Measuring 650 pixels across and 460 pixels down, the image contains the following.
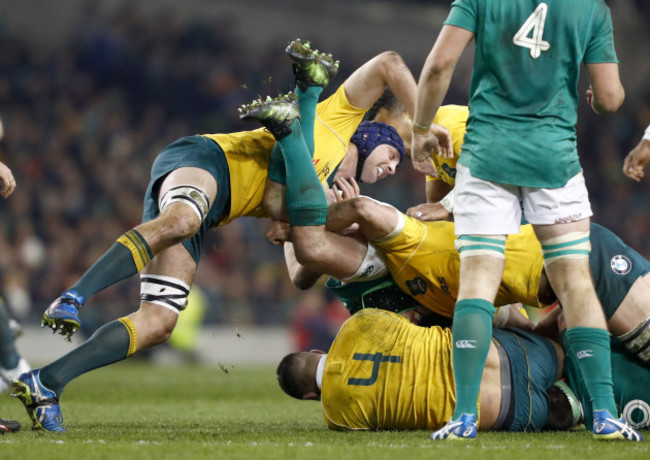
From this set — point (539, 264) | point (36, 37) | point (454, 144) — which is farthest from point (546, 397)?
point (36, 37)

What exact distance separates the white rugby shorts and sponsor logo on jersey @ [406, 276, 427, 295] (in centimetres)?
87

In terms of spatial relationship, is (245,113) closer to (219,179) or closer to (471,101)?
(219,179)

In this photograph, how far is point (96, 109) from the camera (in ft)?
49.2

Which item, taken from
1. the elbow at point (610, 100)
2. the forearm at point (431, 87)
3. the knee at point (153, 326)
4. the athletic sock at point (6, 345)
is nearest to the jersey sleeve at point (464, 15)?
the forearm at point (431, 87)

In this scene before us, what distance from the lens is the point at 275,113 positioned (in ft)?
15.9

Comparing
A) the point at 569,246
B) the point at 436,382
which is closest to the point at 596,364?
the point at 569,246

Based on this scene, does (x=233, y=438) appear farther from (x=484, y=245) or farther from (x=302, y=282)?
(x=302, y=282)

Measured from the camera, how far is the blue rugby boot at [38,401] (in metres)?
4.29

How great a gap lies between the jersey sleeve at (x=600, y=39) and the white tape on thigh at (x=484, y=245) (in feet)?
3.08

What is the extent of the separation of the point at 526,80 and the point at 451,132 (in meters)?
1.46

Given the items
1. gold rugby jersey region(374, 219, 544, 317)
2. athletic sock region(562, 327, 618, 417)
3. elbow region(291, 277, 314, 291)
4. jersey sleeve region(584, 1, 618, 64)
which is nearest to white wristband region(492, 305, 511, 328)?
gold rugby jersey region(374, 219, 544, 317)

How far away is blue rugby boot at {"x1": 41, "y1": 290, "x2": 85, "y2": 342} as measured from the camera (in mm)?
3971

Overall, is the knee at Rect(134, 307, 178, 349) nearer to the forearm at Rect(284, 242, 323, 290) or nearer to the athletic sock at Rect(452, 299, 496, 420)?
the forearm at Rect(284, 242, 323, 290)

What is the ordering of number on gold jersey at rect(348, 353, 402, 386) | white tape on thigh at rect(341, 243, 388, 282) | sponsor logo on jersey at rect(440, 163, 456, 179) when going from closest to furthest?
number on gold jersey at rect(348, 353, 402, 386)
white tape on thigh at rect(341, 243, 388, 282)
sponsor logo on jersey at rect(440, 163, 456, 179)
